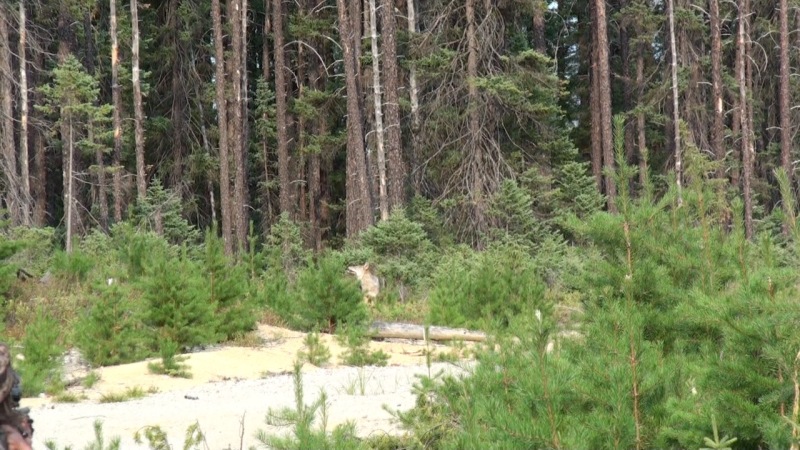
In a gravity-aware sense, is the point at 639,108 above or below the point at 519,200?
above

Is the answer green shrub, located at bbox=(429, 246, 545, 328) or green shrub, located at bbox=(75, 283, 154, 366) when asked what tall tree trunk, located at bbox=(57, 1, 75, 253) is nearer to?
green shrub, located at bbox=(429, 246, 545, 328)

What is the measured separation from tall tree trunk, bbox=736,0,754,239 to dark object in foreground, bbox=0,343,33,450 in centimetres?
2505

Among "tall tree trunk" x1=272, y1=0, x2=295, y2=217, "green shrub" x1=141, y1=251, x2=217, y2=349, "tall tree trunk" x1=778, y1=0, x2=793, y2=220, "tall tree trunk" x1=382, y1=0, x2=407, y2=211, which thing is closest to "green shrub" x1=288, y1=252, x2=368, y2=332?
"green shrub" x1=141, y1=251, x2=217, y2=349

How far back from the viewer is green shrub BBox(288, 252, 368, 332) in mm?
11820

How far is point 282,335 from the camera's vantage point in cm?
1172

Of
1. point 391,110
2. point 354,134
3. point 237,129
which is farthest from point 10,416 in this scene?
point 237,129

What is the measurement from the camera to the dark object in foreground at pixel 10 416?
9.46 ft

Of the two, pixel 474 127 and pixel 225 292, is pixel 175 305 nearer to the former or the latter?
pixel 225 292

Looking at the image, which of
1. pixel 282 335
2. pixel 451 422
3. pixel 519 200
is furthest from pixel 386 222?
pixel 451 422

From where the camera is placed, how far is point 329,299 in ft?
39.1

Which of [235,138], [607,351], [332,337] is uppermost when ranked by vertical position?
[235,138]

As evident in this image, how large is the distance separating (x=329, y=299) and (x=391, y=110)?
33.3 feet

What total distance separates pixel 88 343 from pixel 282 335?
9.90ft

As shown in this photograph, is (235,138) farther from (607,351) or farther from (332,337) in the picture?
(607,351)
